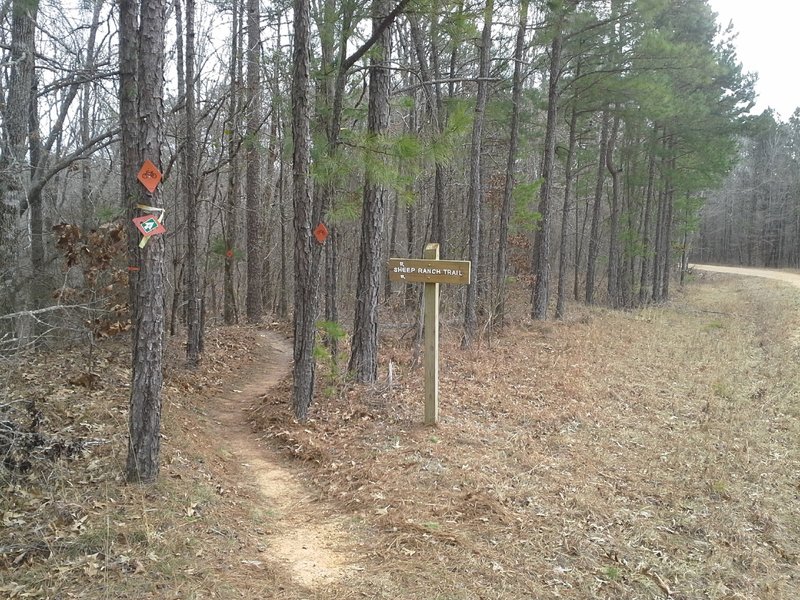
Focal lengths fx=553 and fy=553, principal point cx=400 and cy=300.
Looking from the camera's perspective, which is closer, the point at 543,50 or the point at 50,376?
the point at 50,376

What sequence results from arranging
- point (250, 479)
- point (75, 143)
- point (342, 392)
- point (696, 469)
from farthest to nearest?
point (75, 143), point (342, 392), point (696, 469), point (250, 479)

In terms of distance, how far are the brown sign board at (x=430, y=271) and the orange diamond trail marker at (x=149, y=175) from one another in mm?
3156

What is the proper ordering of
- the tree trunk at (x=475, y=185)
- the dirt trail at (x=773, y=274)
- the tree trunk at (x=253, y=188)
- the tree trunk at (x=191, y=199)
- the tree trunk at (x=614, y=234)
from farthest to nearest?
the dirt trail at (x=773, y=274) → the tree trunk at (x=614, y=234) → the tree trunk at (x=253, y=188) → the tree trunk at (x=475, y=185) → the tree trunk at (x=191, y=199)

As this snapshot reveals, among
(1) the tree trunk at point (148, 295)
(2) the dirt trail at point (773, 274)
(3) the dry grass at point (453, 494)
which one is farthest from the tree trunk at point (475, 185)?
(2) the dirt trail at point (773, 274)

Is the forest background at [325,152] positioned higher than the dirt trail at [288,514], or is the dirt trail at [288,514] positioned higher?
the forest background at [325,152]

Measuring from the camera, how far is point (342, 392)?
802 centimetres

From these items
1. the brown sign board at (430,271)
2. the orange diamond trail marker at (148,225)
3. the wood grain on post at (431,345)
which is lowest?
the wood grain on post at (431,345)

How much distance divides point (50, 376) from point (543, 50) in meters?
15.3

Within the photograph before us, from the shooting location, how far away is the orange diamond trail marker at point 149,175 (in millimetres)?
4270

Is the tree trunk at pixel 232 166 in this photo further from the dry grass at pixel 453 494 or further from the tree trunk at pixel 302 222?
the dry grass at pixel 453 494

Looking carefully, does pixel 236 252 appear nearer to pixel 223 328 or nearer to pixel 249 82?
pixel 223 328

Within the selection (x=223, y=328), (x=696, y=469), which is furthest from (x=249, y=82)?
(x=696, y=469)

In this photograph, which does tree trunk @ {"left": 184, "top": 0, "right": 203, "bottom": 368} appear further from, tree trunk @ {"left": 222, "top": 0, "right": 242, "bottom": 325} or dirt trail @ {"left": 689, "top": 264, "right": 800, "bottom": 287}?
dirt trail @ {"left": 689, "top": 264, "right": 800, "bottom": 287}

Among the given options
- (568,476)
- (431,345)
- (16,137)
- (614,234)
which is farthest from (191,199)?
(614,234)
